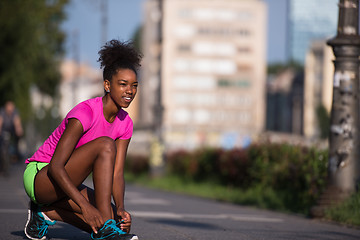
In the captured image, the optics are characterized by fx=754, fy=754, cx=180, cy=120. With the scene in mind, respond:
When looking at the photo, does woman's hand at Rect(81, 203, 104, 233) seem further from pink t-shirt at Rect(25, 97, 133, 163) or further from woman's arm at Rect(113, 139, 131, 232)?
pink t-shirt at Rect(25, 97, 133, 163)

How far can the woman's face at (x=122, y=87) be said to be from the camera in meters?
5.67

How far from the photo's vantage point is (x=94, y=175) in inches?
215

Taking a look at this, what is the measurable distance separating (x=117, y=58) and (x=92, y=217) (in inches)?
48.9

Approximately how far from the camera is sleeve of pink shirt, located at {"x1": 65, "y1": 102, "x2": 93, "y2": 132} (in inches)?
216

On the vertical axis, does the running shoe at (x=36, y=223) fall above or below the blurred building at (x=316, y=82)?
below

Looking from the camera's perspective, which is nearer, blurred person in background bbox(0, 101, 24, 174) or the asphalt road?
the asphalt road

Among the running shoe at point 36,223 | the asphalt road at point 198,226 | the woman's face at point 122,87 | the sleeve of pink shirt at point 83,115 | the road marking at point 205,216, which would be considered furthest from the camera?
the road marking at point 205,216

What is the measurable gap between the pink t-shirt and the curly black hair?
0.25 metres

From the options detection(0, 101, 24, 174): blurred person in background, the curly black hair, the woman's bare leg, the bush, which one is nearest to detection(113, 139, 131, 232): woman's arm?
the woman's bare leg

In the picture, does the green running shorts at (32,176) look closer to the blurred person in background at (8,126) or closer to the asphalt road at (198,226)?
the asphalt road at (198,226)

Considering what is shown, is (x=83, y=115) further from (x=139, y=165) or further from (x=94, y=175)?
(x=139, y=165)

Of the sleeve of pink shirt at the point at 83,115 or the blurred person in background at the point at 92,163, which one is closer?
the blurred person in background at the point at 92,163

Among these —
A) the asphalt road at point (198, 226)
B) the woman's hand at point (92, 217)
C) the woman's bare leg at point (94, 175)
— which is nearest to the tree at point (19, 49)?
the asphalt road at point (198, 226)

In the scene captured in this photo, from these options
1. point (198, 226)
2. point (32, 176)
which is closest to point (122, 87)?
point (32, 176)
